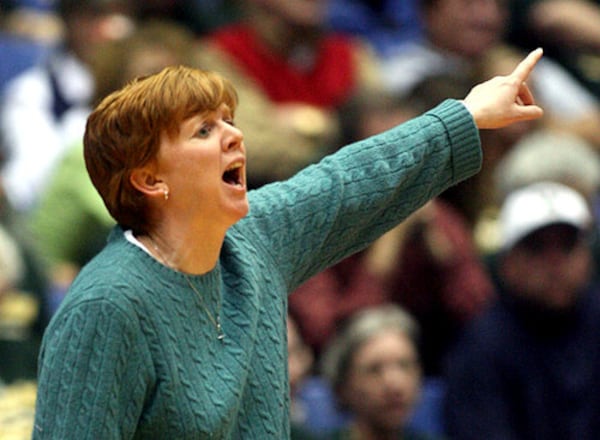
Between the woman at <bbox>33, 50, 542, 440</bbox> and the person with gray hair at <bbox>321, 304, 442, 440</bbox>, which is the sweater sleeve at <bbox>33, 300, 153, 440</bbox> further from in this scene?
the person with gray hair at <bbox>321, 304, 442, 440</bbox>

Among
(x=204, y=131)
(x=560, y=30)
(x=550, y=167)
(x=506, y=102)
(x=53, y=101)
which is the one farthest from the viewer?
(x=560, y=30)

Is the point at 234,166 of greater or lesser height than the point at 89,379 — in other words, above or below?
above

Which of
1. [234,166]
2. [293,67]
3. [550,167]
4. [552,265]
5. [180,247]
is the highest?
[234,166]

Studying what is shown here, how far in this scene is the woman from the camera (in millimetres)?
1811

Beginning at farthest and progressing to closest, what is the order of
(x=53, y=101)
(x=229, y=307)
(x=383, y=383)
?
(x=53, y=101)
(x=383, y=383)
(x=229, y=307)

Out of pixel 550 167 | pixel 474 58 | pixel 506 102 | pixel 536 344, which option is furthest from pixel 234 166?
pixel 474 58

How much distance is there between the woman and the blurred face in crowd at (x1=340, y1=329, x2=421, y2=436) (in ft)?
5.34

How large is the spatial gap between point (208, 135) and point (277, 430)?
0.43 metres

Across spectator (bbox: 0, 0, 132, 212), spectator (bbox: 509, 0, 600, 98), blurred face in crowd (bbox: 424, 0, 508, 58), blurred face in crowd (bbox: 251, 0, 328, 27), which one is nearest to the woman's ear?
spectator (bbox: 0, 0, 132, 212)

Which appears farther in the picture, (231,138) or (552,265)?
(552,265)

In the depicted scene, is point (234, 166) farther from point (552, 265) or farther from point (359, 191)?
point (552, 265)

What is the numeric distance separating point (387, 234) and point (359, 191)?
2.01 m

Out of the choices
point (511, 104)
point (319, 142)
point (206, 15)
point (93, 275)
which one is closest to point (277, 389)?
point (93, 275)

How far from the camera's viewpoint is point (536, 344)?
3.85 metres
